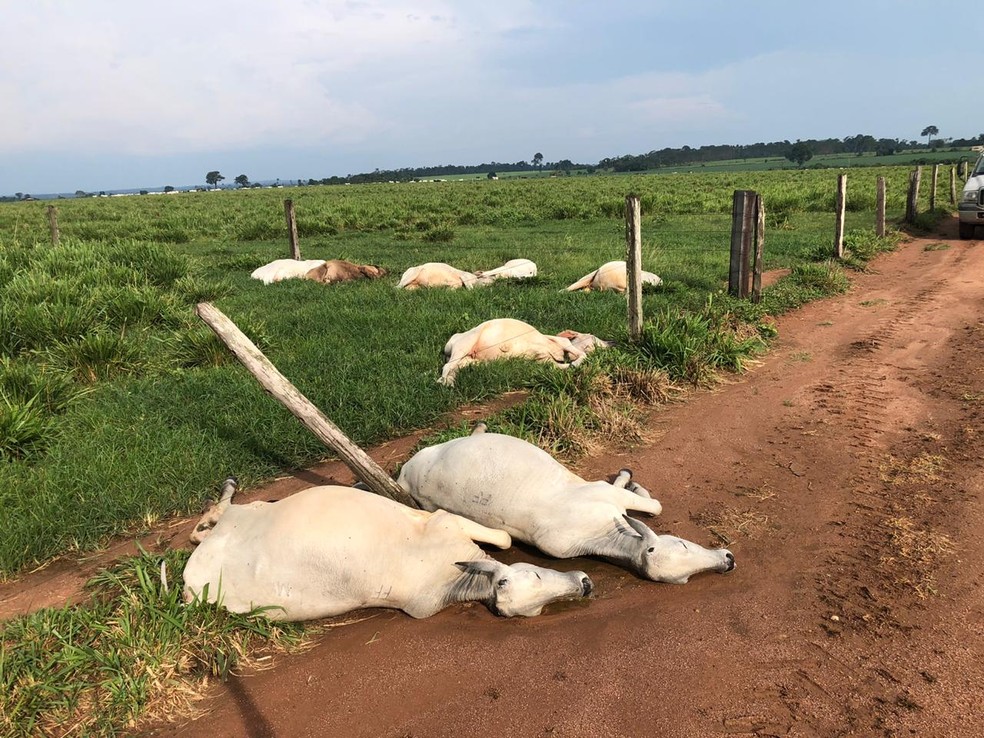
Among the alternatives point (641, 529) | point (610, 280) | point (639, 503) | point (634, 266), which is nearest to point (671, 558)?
point (641, 529)

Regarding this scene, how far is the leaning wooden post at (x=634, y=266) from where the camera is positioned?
6491 millimetres

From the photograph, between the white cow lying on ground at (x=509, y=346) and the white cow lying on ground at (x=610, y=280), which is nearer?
the white cow lying on ground at (x=509, y=346)

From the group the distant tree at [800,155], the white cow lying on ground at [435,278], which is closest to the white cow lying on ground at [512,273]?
the white cow lying on ground at [435,278]

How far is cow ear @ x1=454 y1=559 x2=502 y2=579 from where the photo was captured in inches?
127

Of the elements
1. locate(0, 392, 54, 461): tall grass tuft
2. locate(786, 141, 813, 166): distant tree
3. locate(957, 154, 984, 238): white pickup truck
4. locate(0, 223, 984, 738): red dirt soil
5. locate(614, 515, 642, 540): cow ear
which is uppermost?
locate(786, 141, 813, 166): distant tree

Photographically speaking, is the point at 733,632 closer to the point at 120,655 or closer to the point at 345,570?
the point at 345,570

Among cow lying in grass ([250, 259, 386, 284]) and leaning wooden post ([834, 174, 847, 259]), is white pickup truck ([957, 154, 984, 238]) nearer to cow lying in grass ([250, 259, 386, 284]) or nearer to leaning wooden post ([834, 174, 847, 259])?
leaning wooden post ([834, 174, 847, 259])

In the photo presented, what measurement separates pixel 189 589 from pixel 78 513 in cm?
129

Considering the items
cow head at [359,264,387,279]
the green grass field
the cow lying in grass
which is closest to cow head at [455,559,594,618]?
the green grass field

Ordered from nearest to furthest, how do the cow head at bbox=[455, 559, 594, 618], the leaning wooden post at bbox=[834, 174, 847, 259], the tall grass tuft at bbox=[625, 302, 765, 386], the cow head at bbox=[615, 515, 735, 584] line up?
the cow head at bbox=[455, 559, 594, 618]
the cow head at bbox=[615, 515, 735, 584]
the tall grass tuft at bbox=[625, 302, 765, 386]
the leaning wooden post at bbox=[834, 174, 847, 259]

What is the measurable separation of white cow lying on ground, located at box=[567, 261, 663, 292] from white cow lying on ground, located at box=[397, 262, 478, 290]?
5.84 ft

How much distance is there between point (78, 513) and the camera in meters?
3.96

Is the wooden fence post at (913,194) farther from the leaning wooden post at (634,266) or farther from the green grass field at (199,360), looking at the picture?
the leaning wooden post at (634,266)

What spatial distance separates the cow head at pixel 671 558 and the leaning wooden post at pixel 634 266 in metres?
3.48
